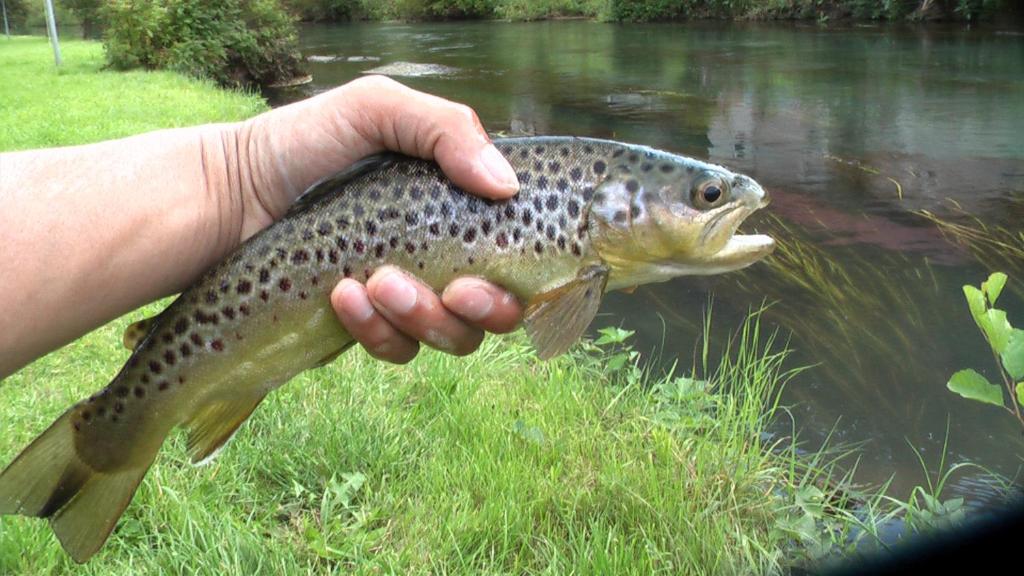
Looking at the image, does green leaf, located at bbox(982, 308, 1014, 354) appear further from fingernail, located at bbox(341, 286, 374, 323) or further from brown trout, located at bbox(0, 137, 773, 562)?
fingernail, located at bbox(341, 286, 374, 323)

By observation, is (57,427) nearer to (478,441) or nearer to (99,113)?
(478,441)

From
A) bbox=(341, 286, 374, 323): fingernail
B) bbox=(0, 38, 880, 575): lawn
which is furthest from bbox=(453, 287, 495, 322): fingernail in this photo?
bbox=(0, 38, 880, 575): lawn

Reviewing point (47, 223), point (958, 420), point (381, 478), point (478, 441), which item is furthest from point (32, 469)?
point (958, 420)

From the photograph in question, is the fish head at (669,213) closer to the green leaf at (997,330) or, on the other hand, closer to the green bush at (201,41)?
the green leaf at (997,330)

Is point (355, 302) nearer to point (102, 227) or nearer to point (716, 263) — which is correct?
point (102, 227)

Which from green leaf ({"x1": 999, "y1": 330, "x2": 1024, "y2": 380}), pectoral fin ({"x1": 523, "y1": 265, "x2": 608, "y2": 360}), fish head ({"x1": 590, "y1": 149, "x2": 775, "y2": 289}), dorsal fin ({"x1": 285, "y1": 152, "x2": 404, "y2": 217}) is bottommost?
green leaf ({"x1": 999, "y1": 330, "x2": 1024, "y2": 380})

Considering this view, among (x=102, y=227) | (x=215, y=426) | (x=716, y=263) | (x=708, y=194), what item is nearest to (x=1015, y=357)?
(x=716, y=263)

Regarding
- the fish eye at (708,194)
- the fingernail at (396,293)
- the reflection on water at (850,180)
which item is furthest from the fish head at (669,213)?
the reflection on water at (850,180)
